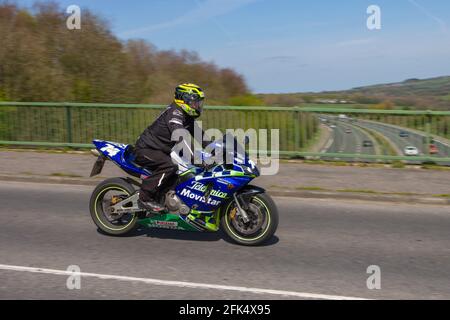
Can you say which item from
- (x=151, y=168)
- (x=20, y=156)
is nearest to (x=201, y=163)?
(x=151, y=168)

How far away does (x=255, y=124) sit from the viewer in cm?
1323

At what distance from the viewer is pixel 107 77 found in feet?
66.4

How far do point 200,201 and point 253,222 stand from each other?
718 mm

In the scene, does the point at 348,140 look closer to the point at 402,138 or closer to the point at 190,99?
the point at 402,138

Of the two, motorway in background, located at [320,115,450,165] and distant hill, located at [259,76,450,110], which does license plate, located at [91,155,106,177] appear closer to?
motorway in background, located at [320,115,450,165]

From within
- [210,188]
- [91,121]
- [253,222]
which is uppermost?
[91,121]

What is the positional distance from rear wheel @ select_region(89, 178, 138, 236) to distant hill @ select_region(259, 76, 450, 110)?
7590 mm

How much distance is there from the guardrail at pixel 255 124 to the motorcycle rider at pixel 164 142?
654 cm

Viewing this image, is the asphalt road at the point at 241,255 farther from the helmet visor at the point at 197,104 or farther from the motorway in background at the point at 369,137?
the motorway in background at the point at 369,137

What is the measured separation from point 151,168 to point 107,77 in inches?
563

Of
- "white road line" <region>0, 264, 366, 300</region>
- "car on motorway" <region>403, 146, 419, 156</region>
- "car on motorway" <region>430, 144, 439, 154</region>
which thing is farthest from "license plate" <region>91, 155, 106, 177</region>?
"car on motorway" <region>430, 144, 439, 154</region>

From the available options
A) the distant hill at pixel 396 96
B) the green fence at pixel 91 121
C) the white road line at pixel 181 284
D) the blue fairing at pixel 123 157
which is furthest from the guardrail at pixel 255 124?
the white road line at pixel 181 284

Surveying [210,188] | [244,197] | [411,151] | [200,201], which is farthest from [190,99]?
[411,151]
